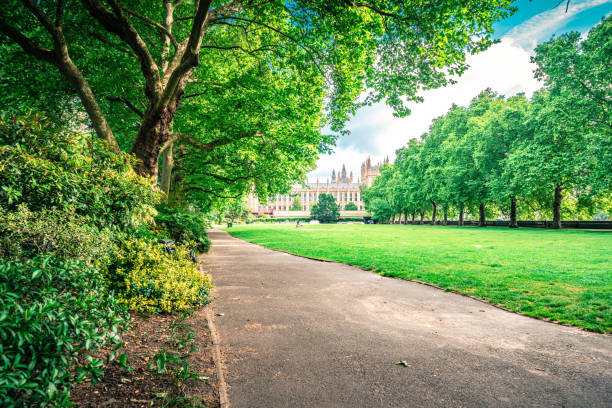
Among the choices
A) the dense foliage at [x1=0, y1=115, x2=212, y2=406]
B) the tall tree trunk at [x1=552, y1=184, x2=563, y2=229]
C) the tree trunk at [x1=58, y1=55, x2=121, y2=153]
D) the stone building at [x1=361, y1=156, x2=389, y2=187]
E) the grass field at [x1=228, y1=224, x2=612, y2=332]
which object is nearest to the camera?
the dense foliage at [x1=0, y1=115, x2=212, y2=406]

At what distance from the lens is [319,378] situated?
303cm

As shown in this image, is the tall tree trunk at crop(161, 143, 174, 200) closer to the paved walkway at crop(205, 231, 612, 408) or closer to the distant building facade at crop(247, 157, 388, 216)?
the paved walkway at crop(205, 231, 612, 408)

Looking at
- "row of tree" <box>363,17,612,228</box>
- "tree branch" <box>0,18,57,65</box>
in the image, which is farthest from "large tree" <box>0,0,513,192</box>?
"row of tree" <box>363,17,612,228</box>

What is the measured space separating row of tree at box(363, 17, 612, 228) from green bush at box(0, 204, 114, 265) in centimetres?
2766

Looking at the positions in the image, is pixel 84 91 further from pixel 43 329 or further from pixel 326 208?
pixel 326 208

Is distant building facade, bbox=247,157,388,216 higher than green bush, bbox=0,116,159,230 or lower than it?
higher

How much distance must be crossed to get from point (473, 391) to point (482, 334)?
1.71m

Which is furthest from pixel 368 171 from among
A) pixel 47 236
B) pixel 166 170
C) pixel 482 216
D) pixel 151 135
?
pixel 47 236

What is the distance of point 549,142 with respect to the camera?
80.6ft

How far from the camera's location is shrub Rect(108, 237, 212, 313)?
449cm

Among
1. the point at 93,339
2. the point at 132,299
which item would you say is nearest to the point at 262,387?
the point at 93,339

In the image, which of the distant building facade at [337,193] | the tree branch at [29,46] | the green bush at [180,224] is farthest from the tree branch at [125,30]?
the distant building facade at [337,193]

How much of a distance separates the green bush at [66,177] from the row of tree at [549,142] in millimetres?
27248

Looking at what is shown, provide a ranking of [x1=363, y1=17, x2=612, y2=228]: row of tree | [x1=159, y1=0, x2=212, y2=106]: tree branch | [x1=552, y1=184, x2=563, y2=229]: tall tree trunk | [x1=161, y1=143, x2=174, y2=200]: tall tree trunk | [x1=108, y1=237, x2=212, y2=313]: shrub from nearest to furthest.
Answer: [x1=108, y1=237, x2=212, y2=313]: shrub
[x1=159, y1=0, x2=212, y2=106]: tree branch
[x1=161, y1=143, x2=174, y2=200]: tall tree trunk
[x1=363, y1=17, x2=612, y2=228]: row of tree
[x1=552, y1=184, x2=563, y2=229]: tall tree trunk
